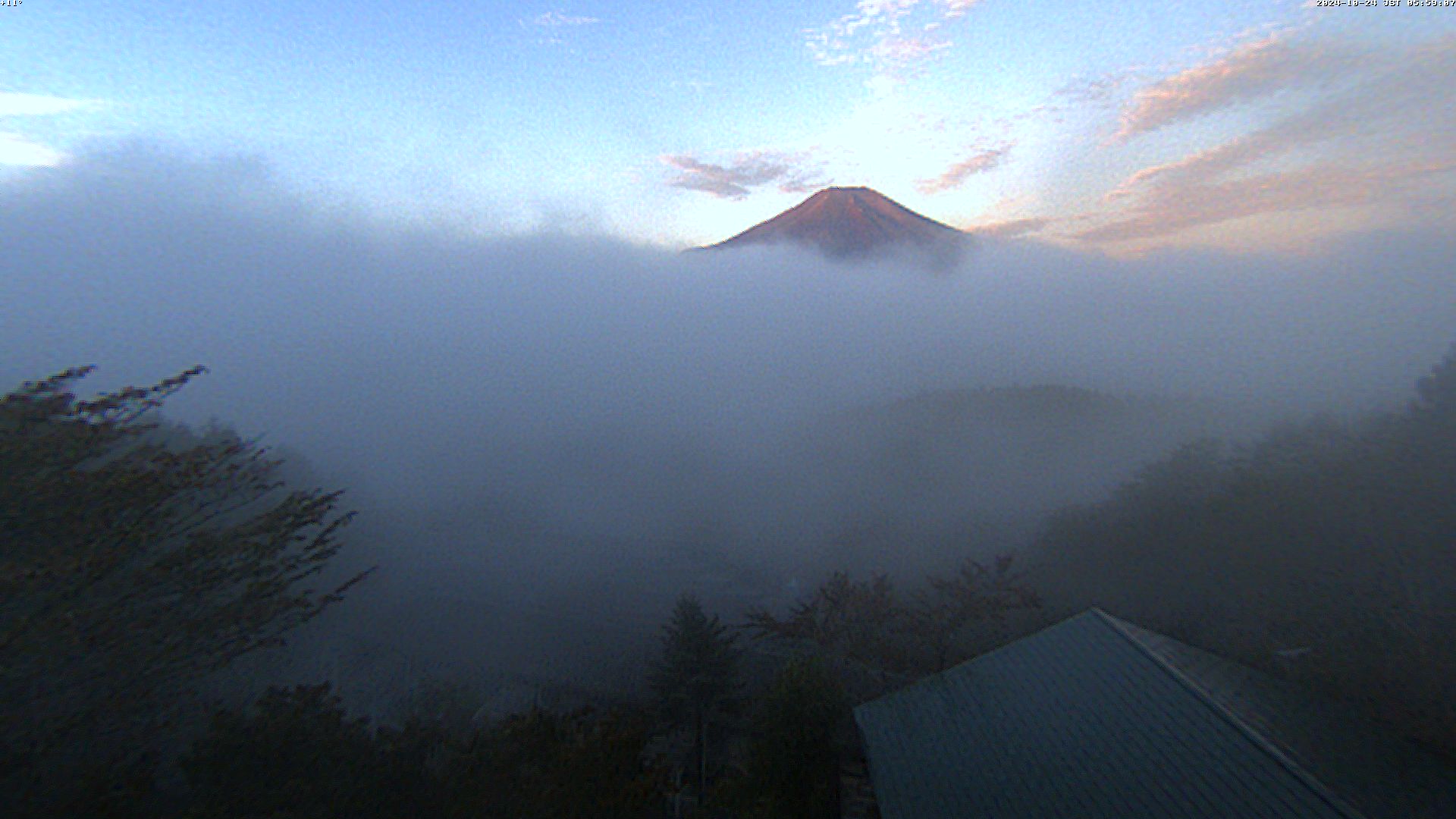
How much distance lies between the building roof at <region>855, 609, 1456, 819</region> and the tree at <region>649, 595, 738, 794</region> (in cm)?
603

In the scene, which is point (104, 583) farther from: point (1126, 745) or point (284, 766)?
point (1126, 745)

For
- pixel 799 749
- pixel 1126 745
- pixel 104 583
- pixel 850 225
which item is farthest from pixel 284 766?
pixel 850 225

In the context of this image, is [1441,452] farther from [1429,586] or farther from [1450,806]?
[1450,806]

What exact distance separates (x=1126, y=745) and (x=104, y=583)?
633 inches

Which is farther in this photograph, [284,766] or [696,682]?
[696,682]

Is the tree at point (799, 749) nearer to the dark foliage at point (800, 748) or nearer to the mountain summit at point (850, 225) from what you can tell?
the dark foliage at point (800, 748)

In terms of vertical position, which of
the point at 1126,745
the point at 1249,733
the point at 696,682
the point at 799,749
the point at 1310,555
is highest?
the point at 1249,733

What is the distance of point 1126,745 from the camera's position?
26.8 ft

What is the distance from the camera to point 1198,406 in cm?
5159

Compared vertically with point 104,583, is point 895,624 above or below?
below

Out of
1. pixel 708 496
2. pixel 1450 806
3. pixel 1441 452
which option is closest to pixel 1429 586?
pixel 1441 452

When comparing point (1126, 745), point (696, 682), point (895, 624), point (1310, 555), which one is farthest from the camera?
point (1310, 555)

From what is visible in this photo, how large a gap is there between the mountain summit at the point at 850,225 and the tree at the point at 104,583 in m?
84.7

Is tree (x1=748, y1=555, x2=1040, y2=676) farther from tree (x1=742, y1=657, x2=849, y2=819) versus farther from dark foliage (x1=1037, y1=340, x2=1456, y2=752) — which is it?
dark foliage (x1=1037, y1=340, x2=1456, y2=752)
